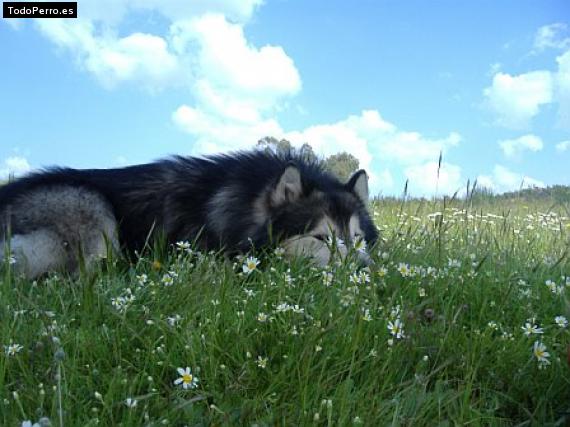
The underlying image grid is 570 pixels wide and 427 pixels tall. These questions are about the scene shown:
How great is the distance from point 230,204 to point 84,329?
279cm

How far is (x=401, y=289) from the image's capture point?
4.50m

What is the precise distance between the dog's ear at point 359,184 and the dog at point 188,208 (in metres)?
0.01

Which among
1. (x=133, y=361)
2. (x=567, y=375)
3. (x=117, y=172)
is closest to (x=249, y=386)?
(x=133, y=361)

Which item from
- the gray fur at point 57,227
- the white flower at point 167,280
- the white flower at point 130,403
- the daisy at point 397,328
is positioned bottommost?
the white flower at point 130,403

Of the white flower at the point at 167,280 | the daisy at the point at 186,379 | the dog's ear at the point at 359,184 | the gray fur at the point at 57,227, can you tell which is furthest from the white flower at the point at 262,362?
the dog's ear at the point at 359,184

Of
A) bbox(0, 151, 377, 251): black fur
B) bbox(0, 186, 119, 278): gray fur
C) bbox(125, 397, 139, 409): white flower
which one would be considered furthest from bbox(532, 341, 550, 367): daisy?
bbox(0, 186, 119, 278): gray fur

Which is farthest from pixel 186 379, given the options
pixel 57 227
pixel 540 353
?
pixel 57 227

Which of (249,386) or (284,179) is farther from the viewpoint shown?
(284,179)

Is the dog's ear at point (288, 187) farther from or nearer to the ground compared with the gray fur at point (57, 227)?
farther from the ground

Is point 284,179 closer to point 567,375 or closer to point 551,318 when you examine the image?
point 551,318

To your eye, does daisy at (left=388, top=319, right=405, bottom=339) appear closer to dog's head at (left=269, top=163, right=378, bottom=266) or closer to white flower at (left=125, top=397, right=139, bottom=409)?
white flower at (left=125, top=397, right=139, bottom=409)

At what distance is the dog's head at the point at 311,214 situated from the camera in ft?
17.8

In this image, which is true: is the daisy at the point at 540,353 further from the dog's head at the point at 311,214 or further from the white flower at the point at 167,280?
the white flower at the point at 167,280

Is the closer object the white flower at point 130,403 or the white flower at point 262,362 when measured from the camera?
the white flower at point 130,403
